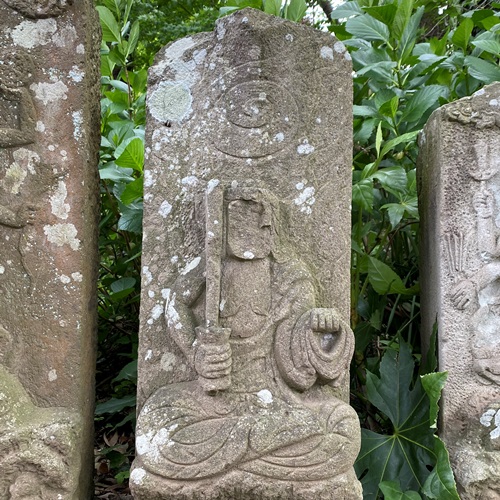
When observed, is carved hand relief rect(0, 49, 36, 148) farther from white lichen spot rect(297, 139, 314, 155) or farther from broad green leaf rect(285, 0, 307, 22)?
broad green leaf rect(285, 0, 307, 22)

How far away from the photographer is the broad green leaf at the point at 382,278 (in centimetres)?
340

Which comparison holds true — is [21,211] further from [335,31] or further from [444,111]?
[335,31]

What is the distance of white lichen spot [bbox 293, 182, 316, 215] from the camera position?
8.79ft

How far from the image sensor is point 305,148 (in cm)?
272

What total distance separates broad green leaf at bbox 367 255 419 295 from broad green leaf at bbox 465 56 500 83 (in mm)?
1090

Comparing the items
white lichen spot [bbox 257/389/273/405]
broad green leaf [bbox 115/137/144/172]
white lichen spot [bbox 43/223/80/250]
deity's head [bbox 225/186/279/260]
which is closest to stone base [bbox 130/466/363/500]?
white lichen spot [bbox 257/389/273/405]

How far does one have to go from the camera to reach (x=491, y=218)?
9.30 ft

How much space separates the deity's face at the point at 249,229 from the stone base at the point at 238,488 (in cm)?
79

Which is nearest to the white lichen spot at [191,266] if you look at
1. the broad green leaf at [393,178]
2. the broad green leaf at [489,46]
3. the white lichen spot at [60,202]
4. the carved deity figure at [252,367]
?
the carved deity figure at [252,367]

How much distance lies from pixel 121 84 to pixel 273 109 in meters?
1.49

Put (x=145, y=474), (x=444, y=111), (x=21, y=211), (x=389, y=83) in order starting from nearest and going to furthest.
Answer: (x=145, y=474)
(x=21, y=211)
(x=444, y=111)
(x=389, y=83)

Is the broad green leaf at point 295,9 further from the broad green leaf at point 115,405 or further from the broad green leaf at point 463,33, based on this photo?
the broad green leaf at point 115,405

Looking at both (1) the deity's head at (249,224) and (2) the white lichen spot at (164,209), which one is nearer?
(1) the deity's head at (249,224)

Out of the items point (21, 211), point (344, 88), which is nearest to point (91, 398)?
point (21, 211)
